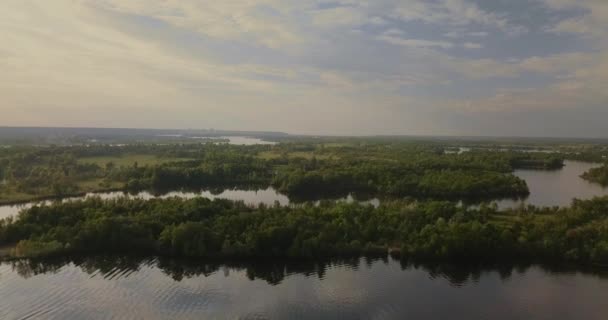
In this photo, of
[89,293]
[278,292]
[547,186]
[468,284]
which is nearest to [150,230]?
[89,293]

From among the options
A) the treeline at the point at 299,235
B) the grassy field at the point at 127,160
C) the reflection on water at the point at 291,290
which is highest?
the grassy field at the point at 127,160

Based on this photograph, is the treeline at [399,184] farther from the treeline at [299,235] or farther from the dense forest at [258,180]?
the treeline at [299,235]

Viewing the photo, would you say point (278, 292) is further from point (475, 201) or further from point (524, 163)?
point (524, 163)

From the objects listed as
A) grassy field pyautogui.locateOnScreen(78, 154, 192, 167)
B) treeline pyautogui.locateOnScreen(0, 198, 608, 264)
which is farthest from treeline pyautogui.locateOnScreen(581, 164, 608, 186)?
grassy field pyautogui.locateOnScreen(78, 154, 192, 167)

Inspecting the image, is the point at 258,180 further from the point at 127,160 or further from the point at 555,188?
the point at 555,188

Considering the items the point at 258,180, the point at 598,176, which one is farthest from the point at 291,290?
the point at 598,176

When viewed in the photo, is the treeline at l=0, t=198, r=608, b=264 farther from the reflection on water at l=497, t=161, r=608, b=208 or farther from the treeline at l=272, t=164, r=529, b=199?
the treeline at l=272, t=164, r=529, b=199

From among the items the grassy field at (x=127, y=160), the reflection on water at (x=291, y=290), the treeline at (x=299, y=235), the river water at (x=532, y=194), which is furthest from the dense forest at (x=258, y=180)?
the reflection on water at (x=291, y=290)
